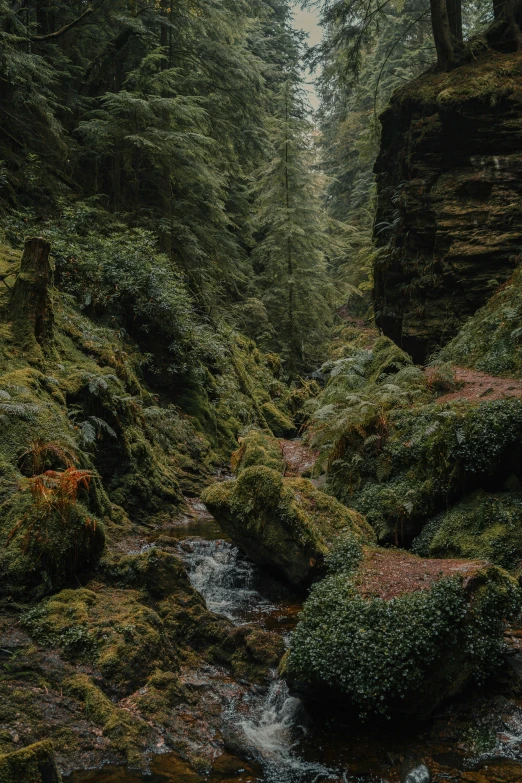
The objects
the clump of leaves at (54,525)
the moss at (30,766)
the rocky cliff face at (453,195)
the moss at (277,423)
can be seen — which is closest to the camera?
the moss at (30,766)

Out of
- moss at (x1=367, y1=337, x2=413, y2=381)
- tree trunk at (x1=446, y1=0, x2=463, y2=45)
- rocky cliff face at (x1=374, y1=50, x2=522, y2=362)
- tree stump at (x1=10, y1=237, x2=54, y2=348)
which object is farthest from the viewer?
moss at (x1=367, y1=337, x2=413, y2=381)

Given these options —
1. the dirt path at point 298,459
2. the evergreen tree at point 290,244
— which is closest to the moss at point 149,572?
the dirt path at point 298,459

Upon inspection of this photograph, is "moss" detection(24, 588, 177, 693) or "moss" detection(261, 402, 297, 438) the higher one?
"moss" detection(261, 402, 297, 438)

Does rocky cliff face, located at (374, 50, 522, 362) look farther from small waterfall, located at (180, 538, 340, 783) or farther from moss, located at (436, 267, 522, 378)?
small waterfall, located at (180, 538, 340, 783)

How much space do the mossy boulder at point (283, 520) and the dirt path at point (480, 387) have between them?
3.08 m

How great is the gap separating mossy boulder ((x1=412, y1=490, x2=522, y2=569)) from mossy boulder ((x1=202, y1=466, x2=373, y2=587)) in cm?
98

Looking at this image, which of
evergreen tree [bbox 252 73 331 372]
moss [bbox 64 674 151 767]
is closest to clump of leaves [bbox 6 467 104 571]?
moss [bbox 64 674 151 767]

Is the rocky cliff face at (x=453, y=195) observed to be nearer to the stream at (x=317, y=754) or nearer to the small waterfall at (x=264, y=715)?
the small waterfall at (x=264, y=715)

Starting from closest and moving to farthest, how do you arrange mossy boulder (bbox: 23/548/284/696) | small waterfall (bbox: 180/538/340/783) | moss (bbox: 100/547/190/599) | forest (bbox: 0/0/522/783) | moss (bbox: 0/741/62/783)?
moss (bbox: 0/741/62/783)
small waterfall (bbox: 180/538/340/783)
forest (bbox: 0/0/522/783)
mossy boulder (bbox: 23/548/284/696)
moss (bbox: 100/547/190/599)

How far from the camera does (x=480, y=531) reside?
23.7 feet

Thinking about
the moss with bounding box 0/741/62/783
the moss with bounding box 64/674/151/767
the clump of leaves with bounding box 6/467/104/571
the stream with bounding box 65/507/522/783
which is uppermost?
the clump of leaves with bounding box 6/467/104/571

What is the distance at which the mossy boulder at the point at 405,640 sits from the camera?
187 inches

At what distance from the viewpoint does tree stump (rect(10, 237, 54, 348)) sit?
29.0 feet

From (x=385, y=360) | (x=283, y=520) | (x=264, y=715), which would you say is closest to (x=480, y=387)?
(x=283, y=520)
